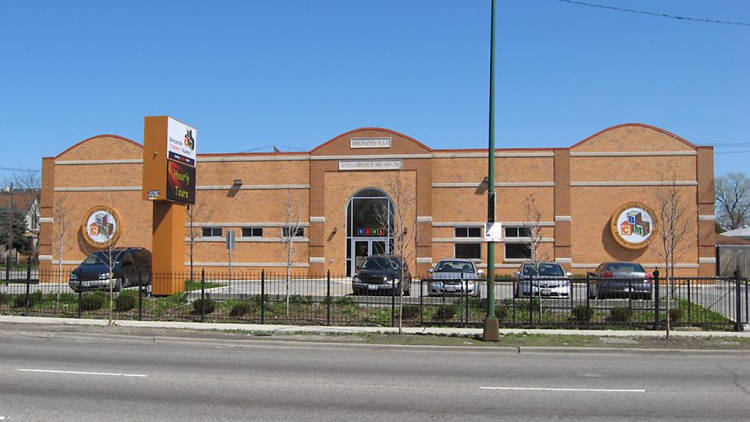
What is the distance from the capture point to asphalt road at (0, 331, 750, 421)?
765 cm

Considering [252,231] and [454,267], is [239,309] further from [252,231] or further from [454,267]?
[252,231]

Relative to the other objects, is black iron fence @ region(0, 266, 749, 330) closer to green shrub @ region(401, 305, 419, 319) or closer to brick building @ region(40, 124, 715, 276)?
green shrub @ region(401, 305, 419, 319)

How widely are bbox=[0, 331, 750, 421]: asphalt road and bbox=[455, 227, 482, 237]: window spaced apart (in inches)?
829

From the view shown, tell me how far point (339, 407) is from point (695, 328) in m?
12.4

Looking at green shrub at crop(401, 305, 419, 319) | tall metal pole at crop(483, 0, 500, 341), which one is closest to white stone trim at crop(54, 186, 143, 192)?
green shrub at crop(401, 305, 419, 319)

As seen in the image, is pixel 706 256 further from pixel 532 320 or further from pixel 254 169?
pixel 254 169

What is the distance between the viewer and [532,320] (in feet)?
55.9

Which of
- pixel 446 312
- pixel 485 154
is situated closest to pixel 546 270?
pixel 446 312

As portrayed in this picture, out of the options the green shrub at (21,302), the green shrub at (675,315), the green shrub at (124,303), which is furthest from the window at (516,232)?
the green shrub at (21,302)

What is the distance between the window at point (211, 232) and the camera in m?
36.3

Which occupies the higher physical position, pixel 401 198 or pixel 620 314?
pixel 401 198

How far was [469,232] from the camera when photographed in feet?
113

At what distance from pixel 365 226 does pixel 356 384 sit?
2560 centimetres

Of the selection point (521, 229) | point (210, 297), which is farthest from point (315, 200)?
point (210, 297)
